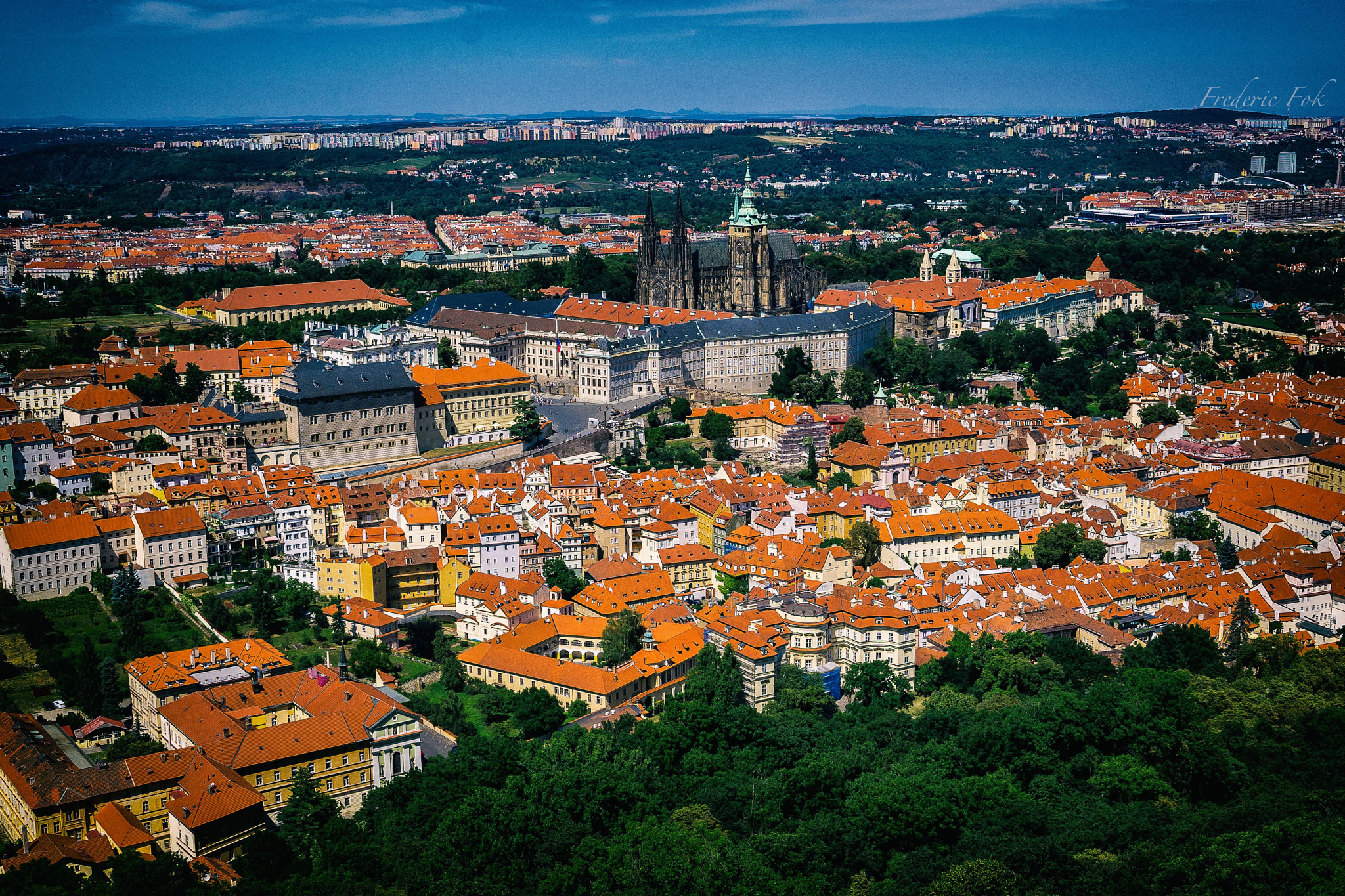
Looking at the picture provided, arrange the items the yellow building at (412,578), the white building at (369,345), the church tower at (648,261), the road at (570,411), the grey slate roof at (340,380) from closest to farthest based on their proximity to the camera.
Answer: the yellow building at (412,578), the grey slate roof at (340,380), the road at (570,411), the white building at (369,345), the church tower at (648,261)

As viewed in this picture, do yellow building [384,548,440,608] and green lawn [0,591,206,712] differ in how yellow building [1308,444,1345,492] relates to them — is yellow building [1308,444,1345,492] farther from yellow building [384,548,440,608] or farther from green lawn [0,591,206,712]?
green lawn [0,591,206,712]

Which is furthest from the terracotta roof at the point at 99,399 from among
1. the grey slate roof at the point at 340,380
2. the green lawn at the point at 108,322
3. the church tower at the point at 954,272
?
the church tower at the point at 954,272

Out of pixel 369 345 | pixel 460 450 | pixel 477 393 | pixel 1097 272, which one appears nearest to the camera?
pixel 460 450

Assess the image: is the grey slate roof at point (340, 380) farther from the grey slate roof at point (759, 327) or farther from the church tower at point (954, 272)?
the church tower at point (954, 272)

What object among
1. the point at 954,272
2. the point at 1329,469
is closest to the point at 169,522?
the point at 1329,469

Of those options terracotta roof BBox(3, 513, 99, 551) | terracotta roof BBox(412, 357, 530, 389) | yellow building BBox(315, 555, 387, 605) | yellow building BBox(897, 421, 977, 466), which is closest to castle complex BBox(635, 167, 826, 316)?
terracotta roof BBox(412, 357, 530, 389)

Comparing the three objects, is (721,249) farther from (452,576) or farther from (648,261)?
(452,576)
